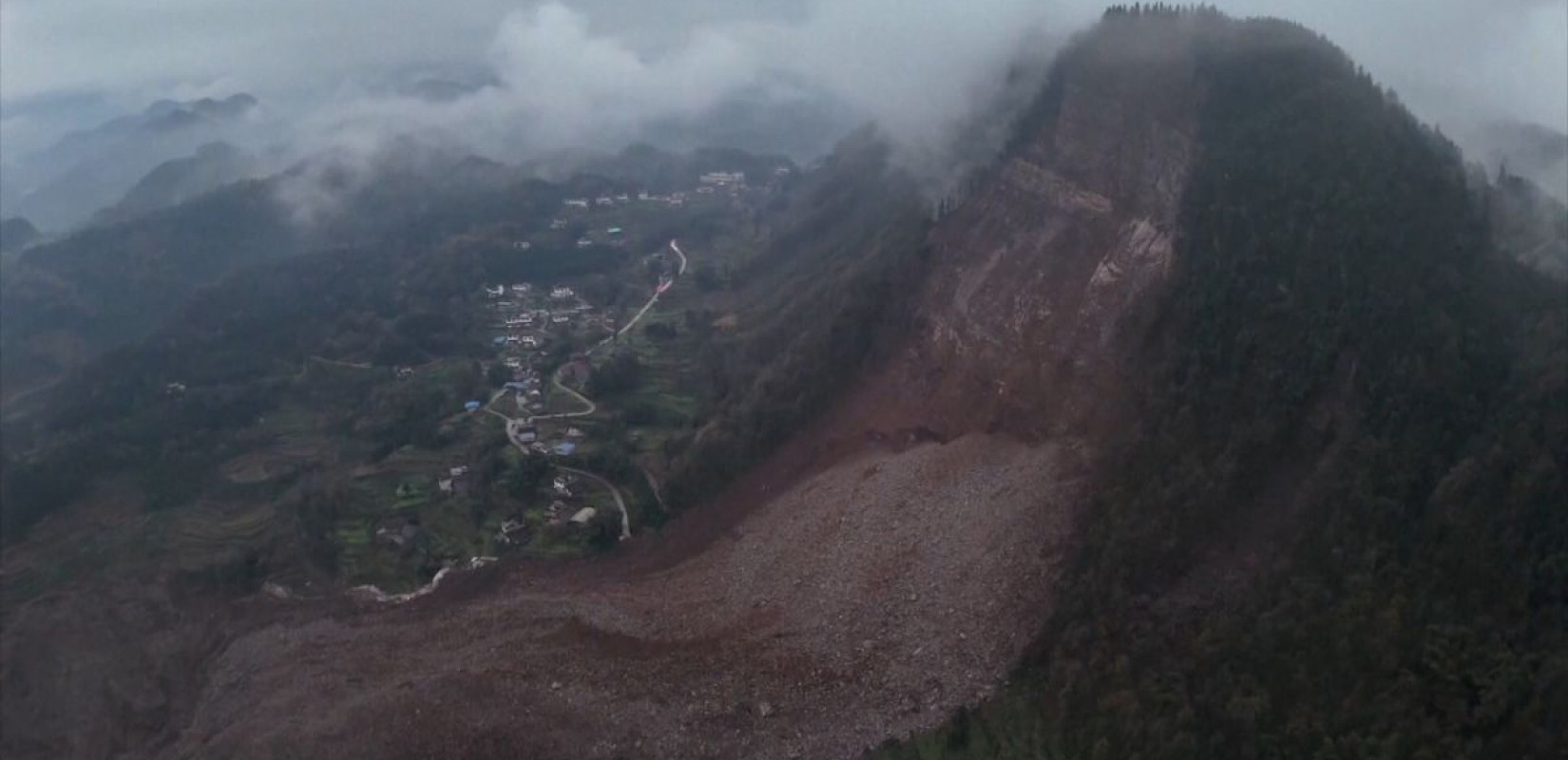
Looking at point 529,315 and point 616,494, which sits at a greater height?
point 616,494

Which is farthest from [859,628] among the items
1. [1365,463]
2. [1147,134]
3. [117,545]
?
[117,545]

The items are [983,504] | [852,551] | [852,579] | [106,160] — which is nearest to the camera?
[852,579]

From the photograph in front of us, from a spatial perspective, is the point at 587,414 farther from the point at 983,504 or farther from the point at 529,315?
the point at 983,504

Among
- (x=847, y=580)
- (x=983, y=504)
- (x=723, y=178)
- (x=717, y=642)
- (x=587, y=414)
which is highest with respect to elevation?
(x=983, y=504)

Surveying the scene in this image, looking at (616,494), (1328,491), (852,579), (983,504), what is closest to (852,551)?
(852,579)

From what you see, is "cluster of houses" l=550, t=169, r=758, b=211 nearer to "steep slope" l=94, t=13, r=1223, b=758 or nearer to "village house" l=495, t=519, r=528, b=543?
"village house" l=495, t=519, r=528, b=543

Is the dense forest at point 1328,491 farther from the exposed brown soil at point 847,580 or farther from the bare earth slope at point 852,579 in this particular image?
the bare earth slope at point 852,579
